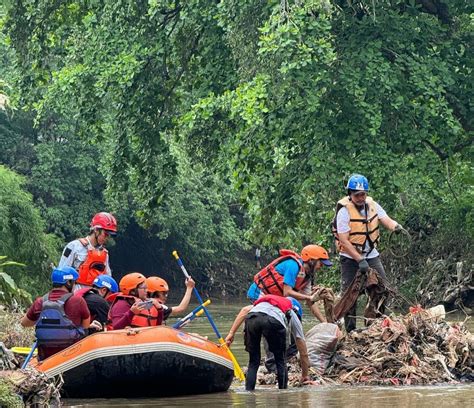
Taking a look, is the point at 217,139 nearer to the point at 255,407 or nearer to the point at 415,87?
the point at 415,87

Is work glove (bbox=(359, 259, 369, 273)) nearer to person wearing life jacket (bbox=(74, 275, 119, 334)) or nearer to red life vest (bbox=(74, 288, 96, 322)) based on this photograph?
person wearing life jacket (bbox=(74, 275, 119, 334))

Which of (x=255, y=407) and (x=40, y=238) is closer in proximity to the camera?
(x=255, y=407)

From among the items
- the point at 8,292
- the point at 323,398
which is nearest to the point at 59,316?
the point at 323,398

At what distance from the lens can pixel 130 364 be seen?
13625mm

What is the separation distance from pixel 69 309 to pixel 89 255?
1.77 m

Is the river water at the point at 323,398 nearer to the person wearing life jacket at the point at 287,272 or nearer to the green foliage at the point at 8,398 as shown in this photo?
the person wearing life jacket at the point at 287,272

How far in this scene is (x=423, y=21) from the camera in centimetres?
2222

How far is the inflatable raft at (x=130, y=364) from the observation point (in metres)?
13.6

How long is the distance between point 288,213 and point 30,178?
19.7 m

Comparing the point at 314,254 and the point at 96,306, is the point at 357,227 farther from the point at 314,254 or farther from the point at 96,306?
the point at 96,306

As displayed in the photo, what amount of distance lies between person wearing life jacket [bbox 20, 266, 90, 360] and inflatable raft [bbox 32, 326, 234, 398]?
273mm

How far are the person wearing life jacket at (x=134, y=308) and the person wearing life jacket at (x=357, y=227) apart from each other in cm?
247

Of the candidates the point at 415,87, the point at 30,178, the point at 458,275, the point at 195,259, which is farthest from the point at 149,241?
the point at 415,87

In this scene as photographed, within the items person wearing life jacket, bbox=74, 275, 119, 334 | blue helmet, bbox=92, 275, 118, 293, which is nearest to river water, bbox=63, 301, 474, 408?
person wearing life jacket, bbox=74, 275, 119, 334
